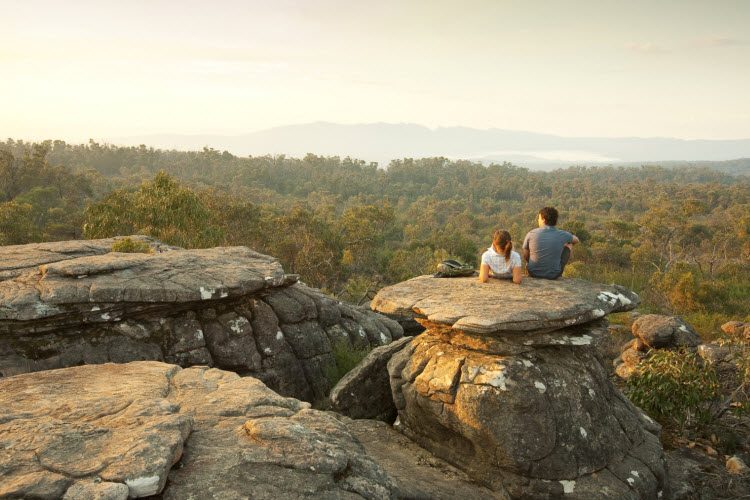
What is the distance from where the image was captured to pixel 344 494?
446cm

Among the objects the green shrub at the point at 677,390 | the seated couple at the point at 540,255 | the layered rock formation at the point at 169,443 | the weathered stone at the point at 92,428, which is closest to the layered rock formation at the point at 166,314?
the layered rock formation at the point at 169,443

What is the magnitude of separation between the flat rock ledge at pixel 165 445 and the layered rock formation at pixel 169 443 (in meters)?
0.01

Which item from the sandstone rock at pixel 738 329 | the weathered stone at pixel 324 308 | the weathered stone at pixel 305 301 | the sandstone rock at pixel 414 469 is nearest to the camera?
the sandstone rock at pixel 414 469

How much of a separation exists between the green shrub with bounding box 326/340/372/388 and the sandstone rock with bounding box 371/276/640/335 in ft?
12.6

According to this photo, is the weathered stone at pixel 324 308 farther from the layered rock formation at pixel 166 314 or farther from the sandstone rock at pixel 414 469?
the sandstone rock at pixel 414 469

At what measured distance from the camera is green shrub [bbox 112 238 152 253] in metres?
12.9

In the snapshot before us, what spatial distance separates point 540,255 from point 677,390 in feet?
15.4

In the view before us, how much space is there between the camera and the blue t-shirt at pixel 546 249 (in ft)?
27.7

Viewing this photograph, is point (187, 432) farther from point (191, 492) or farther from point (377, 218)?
point (377, 218)

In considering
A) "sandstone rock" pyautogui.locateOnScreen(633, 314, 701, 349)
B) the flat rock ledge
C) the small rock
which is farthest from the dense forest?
the flat rock ledge

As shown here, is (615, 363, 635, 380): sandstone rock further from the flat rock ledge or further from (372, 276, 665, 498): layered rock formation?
the flat rock ledge

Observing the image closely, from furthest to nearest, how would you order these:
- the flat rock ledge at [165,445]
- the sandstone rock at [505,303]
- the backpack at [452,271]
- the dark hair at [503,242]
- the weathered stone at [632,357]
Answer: the weathered stone at [632,357] < the backpack at [452,271] < the dark hair at [503,242] < the sandstone rock at [505,303] < the flat rock ledge at [165,445]

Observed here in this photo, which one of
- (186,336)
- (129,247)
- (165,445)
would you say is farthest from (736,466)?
(129,247)

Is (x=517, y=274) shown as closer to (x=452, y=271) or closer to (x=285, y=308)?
(x=452, y=271)
